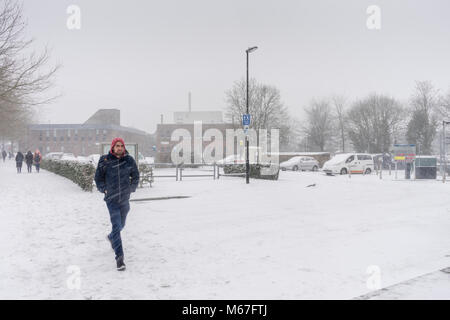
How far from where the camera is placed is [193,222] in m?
9.36

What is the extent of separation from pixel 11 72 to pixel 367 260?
1451 centimetres

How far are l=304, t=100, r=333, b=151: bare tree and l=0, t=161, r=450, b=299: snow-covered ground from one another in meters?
60.9

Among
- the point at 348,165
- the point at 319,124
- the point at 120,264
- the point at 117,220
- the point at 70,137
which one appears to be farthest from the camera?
the point at 70,137

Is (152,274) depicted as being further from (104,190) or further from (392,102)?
(392,102)

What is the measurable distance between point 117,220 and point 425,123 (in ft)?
204

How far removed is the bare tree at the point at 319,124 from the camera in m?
72.0

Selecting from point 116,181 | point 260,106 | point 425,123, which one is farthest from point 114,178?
point 425,123

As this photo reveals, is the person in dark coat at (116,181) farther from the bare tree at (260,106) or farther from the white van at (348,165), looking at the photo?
the bare tree at (260,106)

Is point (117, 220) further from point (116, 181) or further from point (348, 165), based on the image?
point (348, 165)

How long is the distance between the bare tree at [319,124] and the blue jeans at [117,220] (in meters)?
68.2

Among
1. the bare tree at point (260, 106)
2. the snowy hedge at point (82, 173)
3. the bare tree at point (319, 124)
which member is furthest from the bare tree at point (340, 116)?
the snowy hedge at point (82, 173)

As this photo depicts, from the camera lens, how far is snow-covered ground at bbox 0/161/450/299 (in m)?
4.70

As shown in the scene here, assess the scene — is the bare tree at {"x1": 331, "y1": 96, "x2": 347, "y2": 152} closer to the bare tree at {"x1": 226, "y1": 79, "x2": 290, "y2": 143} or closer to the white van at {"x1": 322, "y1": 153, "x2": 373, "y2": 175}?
the bare tree at {"x1": 226, "y1": 79, "x2": 290, "y2": 143}

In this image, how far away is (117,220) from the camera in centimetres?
560
